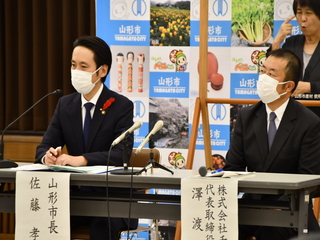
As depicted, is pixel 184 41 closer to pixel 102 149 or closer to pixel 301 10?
pixel 301 10

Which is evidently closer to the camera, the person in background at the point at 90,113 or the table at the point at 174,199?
the table at the point at 174,199

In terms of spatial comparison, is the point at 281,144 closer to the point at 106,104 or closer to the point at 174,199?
the point at 174,199

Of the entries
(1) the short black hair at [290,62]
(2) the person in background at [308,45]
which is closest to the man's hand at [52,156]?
(1) the short black hair at [290,62]

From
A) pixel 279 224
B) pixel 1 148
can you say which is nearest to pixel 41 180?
pixel 1 148

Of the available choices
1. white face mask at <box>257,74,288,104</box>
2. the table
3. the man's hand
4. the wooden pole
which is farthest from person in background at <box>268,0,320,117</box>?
the man's hand

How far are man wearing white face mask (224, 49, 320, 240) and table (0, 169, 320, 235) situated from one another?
26 cm

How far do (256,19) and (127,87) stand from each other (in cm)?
116

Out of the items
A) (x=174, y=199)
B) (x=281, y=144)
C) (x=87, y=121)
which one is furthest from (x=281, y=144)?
(x=87, y=121)

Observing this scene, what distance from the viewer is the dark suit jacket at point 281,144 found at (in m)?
2.44

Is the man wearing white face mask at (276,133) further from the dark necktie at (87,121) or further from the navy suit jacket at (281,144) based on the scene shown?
the dark necktie at (87,121)

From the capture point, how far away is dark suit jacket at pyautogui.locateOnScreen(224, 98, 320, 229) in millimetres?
2443

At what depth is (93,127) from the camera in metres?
2.79

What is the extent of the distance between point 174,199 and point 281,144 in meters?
0.64

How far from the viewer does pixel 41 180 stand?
86.7 inches
